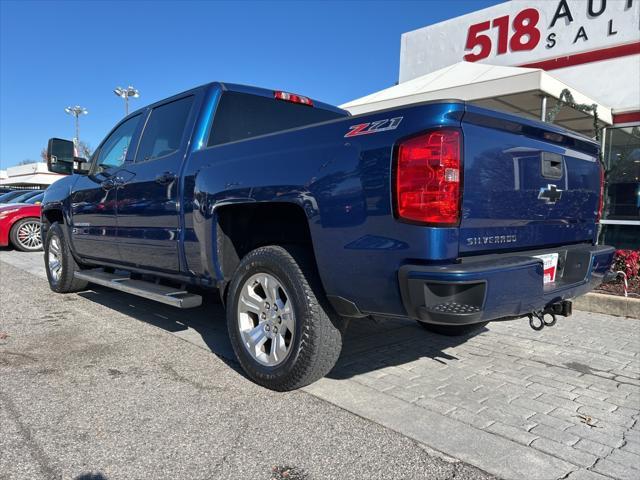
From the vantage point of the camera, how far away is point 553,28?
33.2 feet

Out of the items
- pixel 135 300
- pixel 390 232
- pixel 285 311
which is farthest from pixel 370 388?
pixel 135 300

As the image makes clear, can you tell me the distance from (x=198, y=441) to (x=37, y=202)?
477 inches

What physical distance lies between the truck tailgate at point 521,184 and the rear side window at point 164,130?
8.11 feet

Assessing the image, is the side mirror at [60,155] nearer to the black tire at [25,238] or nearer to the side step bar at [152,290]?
the side step bar at [152,290]

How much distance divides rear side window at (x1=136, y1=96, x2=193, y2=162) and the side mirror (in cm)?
146

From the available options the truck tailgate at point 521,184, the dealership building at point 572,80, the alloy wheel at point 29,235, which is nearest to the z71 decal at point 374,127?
the truck tailgate at point 521,184

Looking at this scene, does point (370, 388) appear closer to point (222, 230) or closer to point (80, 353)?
point (222, 230)

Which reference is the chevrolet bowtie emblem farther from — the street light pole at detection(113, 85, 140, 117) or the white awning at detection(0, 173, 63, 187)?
the white awning at detection(0, 173, 63, 187)

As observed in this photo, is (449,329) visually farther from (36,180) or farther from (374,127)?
(36,180)

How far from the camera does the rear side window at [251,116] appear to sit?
12.8 ft

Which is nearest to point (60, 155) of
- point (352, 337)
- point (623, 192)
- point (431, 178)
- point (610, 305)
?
point (352, 337)

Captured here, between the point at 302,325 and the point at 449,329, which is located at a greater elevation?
the point at 302,325

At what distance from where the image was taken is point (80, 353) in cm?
388

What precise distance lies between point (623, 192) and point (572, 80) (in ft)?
8.62
